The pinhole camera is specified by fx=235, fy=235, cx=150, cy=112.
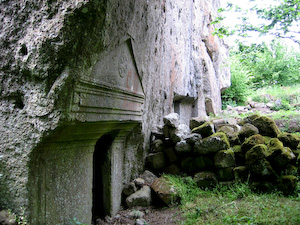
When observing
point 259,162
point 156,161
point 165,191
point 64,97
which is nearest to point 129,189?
point 165,191

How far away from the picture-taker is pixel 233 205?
114 inches

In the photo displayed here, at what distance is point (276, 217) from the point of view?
245 cm

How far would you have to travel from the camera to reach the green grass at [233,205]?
8.20 ft

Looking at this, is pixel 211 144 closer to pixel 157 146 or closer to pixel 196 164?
pixel 196 164

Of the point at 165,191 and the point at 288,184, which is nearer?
the point at 288,184

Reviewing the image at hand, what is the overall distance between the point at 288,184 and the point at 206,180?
107 cm

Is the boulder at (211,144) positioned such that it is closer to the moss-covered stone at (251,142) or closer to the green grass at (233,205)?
the moss-covered stone at (251,142)

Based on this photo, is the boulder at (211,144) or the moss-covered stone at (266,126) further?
the moss-covered stone at (266,126)

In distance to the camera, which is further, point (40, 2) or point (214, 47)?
point (214, 47)

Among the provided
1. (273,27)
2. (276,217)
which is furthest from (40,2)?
(273,27)

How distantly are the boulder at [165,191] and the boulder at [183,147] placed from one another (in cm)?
54

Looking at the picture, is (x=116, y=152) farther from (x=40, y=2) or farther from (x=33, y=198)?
(x=40, y=2)

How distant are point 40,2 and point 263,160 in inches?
126

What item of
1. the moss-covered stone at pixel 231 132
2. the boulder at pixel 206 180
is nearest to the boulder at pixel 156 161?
the boulder at pixel 206 180
